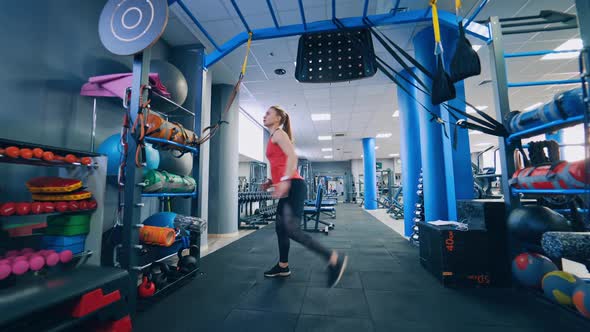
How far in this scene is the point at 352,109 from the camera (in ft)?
22.1

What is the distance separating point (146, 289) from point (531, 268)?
2758 millimetres

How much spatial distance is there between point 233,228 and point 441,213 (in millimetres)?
3383

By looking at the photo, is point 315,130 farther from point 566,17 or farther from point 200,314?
point 200,314

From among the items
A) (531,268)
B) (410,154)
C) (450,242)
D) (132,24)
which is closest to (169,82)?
(132,24)

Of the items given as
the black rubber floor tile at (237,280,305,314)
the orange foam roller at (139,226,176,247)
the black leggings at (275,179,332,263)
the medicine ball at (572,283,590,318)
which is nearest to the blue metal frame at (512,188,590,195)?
the medicine ball at (572,283,590,318)

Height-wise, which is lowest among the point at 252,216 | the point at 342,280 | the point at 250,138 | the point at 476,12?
the point at 342,280

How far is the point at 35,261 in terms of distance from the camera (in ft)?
4.04

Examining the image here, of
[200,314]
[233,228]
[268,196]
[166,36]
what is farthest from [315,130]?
[200,314]

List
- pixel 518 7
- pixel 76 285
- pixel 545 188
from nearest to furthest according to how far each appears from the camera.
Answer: pixel 76 285 → pixel 545 188 → pixel 518 7

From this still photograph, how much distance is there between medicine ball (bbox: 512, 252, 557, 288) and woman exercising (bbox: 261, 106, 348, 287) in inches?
50.4

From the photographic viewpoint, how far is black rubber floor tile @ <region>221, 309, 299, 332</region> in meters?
1.39

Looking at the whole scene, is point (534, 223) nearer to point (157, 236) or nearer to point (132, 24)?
point (157, 236)

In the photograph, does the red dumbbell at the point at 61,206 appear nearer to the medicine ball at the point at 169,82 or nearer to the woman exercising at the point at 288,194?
the medicine ball at the point at 169,82

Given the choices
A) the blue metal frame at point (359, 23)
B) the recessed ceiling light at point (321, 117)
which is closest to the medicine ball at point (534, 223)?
the blue metal frame at point (359, 23)
